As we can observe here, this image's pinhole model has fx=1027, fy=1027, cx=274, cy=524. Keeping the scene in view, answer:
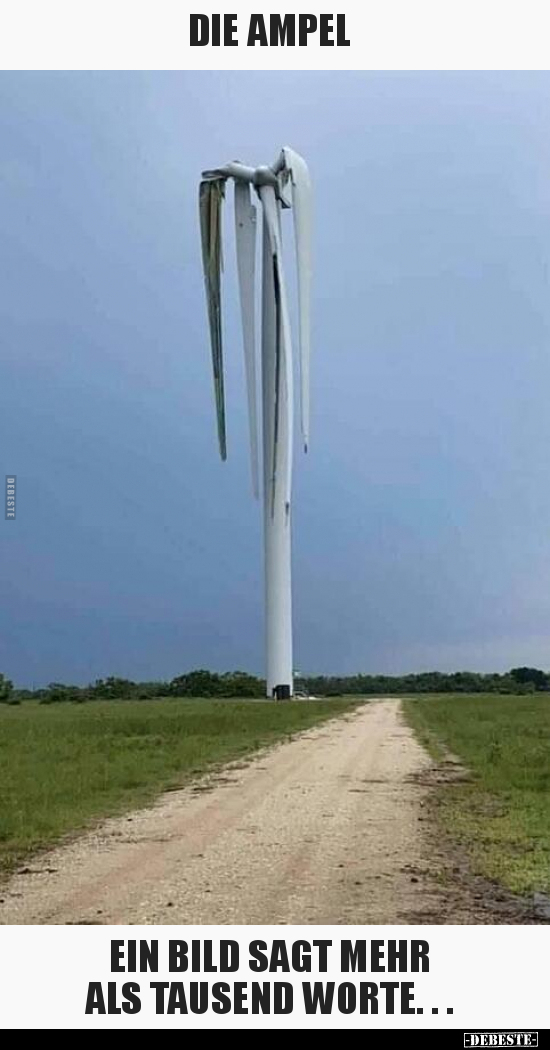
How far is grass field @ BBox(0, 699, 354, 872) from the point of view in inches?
737

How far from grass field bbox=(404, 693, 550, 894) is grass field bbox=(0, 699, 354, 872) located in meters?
6.56

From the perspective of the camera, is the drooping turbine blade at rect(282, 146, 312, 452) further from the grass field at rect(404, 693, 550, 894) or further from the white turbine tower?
the grass field at rect(404, 693, 550, 894)

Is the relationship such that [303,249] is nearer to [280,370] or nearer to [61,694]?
[280,370]

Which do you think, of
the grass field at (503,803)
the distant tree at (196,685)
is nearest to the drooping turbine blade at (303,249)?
the grass field at (503,803)

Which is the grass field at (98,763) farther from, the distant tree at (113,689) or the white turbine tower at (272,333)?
the distant tree at (113,689)

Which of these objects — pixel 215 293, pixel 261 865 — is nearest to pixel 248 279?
pixel 215 293

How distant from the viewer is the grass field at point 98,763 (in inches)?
737

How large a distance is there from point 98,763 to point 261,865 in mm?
16359

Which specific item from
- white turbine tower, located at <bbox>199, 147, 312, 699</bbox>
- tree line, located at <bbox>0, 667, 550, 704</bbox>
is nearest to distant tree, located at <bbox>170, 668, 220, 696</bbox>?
tree line, located at <bbox>0, 667, 550, 704</bbox>

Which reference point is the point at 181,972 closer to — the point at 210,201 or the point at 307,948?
the point at 307,948

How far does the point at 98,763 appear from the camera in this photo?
1149 inches

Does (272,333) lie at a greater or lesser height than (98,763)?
greater
